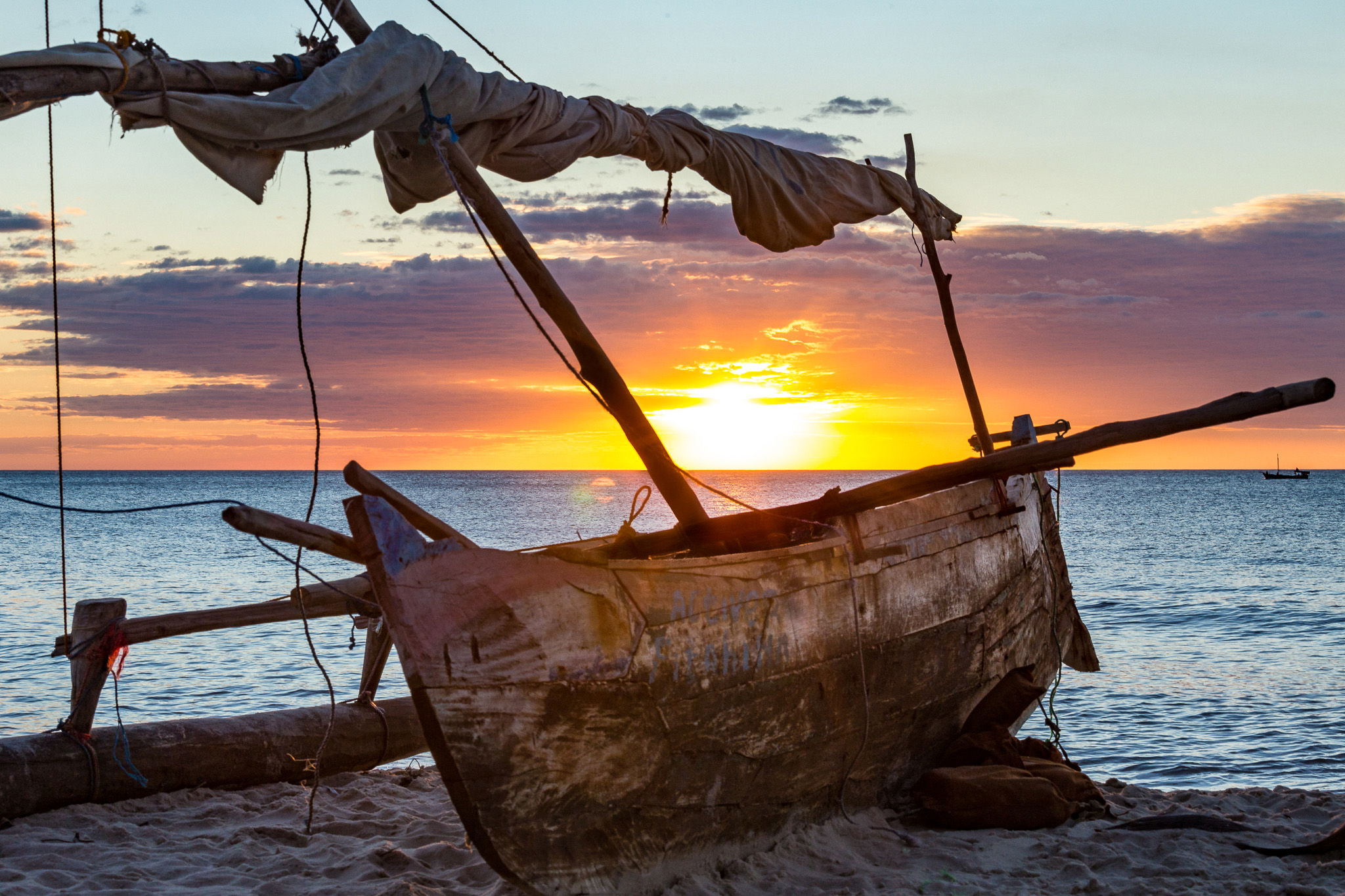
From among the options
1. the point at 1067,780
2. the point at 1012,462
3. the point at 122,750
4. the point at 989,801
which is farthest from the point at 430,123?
the point at 1067,780

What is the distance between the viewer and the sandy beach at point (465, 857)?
5109 millimetres

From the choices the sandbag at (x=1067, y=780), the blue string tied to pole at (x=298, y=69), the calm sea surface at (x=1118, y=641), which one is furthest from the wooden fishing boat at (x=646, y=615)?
the calm sea surface at (x=1118, y=641)

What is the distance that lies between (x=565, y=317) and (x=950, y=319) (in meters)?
4.26

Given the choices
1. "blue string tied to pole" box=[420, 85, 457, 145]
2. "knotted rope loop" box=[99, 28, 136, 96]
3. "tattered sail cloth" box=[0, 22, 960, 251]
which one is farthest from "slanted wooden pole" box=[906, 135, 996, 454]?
"knotted rope loop" box=[99, 28, 136, 96]

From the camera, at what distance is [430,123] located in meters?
5.64

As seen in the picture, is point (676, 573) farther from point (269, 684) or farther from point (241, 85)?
point (269, 684)

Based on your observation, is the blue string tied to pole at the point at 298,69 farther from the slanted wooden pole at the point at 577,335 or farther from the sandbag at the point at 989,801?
the sandbag at the point at 989,801

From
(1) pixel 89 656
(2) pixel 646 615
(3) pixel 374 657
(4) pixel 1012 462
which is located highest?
(4) pixel 1012 462

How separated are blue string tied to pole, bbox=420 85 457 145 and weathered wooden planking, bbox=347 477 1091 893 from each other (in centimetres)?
236

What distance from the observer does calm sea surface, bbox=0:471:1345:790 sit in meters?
10.6

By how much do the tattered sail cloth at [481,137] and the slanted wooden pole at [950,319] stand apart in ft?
0.50

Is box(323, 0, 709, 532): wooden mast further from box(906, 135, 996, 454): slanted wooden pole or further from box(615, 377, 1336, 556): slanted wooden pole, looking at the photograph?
box(906, 135, 996, 454): slanted wooden pole

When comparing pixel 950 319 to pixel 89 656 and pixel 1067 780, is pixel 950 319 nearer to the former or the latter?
pixel 1067 780

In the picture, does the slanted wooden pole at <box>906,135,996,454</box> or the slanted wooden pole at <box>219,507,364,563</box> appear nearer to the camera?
the slanted wooden pole at <box>219,507,364,563</box>
